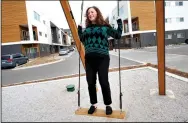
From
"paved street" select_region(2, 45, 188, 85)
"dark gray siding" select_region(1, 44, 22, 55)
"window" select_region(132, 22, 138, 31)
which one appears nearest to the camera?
"paved street" select_region(2, 45, 188, 85)

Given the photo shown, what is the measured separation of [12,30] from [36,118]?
30.9 m

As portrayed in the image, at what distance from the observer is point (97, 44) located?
323 cm

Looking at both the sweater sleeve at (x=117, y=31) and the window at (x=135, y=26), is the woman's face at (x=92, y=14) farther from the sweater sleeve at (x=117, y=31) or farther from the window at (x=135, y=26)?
the window at (x=135, y=26)

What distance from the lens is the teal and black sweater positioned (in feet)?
10.6

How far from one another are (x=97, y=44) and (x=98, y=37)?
0.38 ft

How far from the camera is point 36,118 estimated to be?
3.55 m

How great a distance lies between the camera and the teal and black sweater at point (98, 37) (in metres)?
3.23

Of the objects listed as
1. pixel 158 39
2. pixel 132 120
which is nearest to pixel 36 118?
pixel 132 120

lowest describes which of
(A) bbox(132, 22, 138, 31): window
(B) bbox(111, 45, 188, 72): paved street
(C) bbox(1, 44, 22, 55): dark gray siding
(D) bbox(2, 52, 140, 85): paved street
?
(D) bbox(2, 52, 140, 85): paved street

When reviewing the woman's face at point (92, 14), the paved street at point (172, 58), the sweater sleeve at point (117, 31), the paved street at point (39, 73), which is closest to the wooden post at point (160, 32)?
the sweater sleeve at point (117, 31)

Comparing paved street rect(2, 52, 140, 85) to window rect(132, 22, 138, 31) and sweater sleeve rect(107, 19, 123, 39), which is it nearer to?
sweater sleeve rect(107, 19, 123, 39)

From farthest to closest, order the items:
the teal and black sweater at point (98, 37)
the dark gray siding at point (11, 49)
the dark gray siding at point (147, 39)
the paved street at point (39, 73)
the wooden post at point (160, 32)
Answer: the dark gray siding at point (147, 39)
the dark gray siding at point (11, 49)
the paved street at point (39, 73)
the wooden post at point (160, 32)
the teal and black sweater at point (98, 37)

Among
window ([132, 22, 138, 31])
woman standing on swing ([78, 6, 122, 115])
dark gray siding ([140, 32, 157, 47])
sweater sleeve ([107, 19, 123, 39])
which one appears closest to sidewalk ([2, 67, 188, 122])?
woman standing on swing ([78, 6, 122, 115])

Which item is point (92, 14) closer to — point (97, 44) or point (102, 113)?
point (97, 44)
